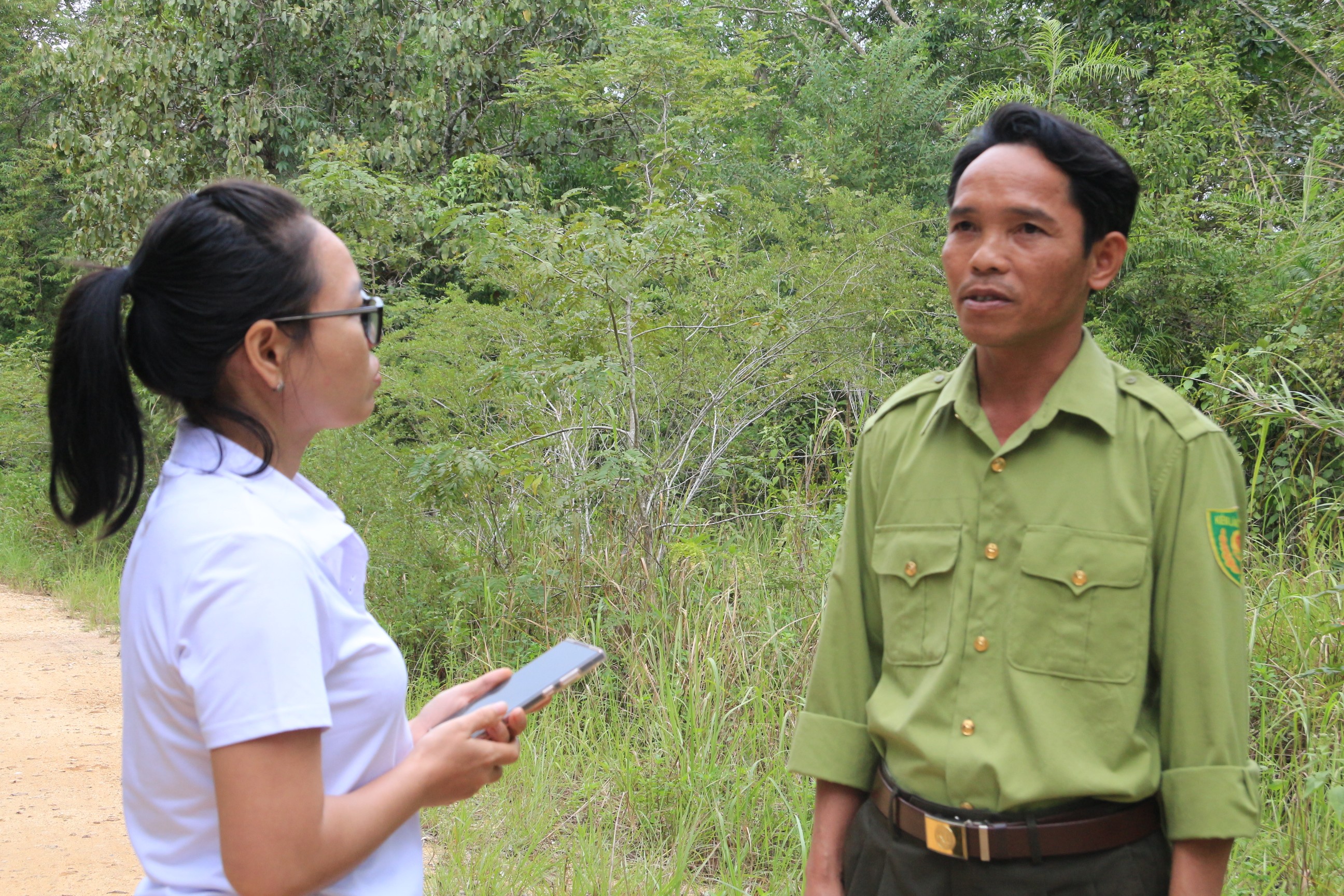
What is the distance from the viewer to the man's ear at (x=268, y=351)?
1.53 meters

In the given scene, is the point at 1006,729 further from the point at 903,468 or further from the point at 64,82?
the point at 64,82

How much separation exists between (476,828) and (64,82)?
11433 millimetres

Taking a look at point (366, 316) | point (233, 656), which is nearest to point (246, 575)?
point (233, 656)

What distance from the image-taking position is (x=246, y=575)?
133cm

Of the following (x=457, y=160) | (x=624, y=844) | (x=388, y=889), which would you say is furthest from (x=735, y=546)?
(x=457, y=160)

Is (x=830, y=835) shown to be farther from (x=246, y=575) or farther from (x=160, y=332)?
(x=160, y=332)

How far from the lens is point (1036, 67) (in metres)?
10.4

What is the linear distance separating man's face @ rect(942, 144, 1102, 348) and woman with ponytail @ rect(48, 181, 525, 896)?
3.11 ft

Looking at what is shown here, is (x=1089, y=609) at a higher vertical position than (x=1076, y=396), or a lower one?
lower

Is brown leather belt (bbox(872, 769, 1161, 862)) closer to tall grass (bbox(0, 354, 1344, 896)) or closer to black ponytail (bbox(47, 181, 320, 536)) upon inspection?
black ponytail (bbox(47, 181, 320, 536))

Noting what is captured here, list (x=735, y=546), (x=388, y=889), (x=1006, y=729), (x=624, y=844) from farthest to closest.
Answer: (x=735, y=546)
(x=624, y=844)
(x=1006, y=729)
(x=388, y=889)

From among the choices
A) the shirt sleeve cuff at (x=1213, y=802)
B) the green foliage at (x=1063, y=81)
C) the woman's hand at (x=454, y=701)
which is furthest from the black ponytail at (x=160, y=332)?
the green foliage at (x=1063, y=81)

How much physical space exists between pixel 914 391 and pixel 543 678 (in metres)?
0.81

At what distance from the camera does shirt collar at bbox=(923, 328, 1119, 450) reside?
1.69 metres
